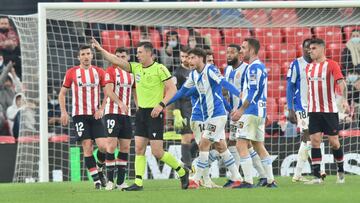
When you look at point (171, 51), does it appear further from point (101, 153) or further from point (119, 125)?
point (119, 125)

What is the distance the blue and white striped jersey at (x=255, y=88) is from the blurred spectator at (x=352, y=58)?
19.3 ft

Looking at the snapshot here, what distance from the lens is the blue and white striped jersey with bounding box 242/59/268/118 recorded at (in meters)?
14.9

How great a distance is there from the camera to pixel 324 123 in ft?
52.3

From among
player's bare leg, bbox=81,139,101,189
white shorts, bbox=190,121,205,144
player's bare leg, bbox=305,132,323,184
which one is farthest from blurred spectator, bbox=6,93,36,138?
player's bare leg, bbox=305,132,323,184

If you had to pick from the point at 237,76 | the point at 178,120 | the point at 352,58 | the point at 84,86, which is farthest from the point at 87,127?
the point at 352,58

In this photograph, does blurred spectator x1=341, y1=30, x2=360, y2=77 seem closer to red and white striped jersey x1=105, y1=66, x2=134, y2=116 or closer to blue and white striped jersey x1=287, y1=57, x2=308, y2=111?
blue and white striped jersey x1=287, y1=57, x2=308, y2=111

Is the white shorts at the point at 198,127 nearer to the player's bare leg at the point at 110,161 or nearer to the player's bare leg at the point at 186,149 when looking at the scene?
the player's bare leg at the point at 110,161

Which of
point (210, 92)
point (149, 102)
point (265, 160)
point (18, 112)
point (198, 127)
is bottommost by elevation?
point (265, 160)

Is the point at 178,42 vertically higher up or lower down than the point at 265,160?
higher up

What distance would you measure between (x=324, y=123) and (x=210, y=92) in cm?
190

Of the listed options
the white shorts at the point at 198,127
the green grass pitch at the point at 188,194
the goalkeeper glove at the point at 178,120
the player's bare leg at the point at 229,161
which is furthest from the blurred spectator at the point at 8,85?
the player's bare leg at the point at 229,161

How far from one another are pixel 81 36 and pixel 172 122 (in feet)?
8.03

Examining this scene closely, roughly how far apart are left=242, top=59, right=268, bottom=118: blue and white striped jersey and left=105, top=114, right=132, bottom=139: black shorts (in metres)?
2.10

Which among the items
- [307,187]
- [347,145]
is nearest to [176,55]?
[347,145]
